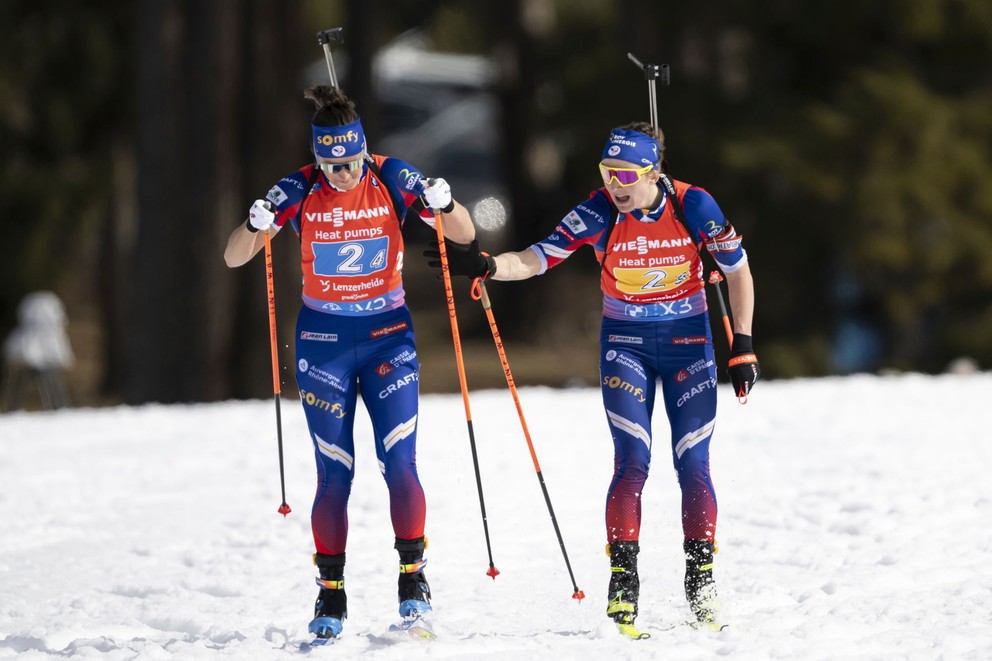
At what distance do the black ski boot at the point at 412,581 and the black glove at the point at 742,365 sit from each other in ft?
5.03

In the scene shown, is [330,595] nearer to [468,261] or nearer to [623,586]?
[623,586]

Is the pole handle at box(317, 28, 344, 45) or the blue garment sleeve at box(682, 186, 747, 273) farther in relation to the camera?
the pole handle at box(317, 28, 344, 45)

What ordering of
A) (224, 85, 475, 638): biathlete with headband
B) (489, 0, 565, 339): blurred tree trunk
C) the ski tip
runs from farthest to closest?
1. (489, 0, 565, 339): blurred tree trunk
2. (224, 85, 475, 638): biathlete with headband
3. the ski tip

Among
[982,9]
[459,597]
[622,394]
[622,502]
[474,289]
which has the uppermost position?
[982,9]

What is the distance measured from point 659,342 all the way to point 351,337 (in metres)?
1.34

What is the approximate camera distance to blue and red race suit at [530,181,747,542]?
6.49 meters

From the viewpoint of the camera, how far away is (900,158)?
61.2ft

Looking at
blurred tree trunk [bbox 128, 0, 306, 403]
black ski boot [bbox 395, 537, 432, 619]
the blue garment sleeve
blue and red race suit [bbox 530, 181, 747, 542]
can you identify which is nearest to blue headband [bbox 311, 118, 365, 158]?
blue and red race suit [bbox 530, 181, 747, 542]

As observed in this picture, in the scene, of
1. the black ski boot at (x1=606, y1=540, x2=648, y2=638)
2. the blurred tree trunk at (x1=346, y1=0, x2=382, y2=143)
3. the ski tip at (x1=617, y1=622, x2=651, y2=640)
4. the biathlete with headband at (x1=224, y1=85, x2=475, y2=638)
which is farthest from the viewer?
the blurred tree trunk at (x1=346, y1=0, x2=382, y2=143)

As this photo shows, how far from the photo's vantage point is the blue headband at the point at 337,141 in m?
6.32

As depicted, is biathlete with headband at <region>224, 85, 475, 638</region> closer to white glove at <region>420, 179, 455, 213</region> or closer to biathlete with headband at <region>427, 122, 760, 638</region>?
white glove at <region>420, 179, 455, 213</region>

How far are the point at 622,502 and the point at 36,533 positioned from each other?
414 centimetres

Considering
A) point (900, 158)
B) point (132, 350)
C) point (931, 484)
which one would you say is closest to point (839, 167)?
point (900, 158)

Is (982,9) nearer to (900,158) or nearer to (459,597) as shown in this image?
(900,158)
